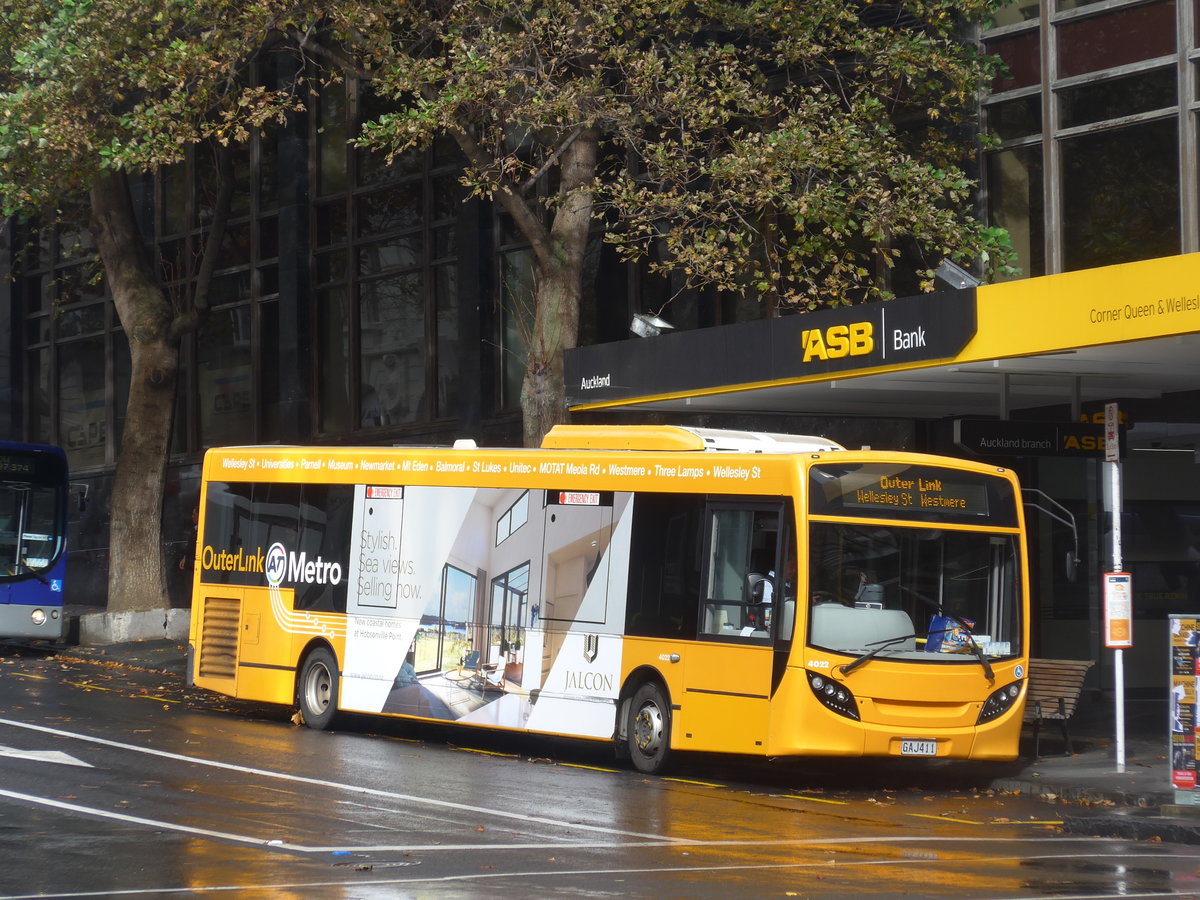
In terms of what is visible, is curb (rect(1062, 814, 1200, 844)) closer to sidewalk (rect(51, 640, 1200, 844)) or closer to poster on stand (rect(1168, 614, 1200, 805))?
sidewalk (rect(51, 640, 1200, 844))

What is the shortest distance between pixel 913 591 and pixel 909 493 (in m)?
0.81

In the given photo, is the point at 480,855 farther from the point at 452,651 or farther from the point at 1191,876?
the point at 452,651

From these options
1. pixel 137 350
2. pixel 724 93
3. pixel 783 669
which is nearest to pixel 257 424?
pixel 137 350

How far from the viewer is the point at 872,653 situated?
13.1 m

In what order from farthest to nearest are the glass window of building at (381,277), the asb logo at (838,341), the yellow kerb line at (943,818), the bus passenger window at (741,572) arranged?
the glass window of building at (381,277), the asb logo at (838,341), the bus passenger window at (741,572), the yellow kerb line at (943,818)

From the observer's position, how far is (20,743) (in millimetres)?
14773

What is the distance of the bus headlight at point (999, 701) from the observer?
13.6 m

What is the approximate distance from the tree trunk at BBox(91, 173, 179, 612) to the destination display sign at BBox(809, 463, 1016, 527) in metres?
16.1

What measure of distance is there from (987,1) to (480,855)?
13420mm

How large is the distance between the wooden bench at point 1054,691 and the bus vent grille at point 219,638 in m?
8.57

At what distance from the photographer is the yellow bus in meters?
13.2

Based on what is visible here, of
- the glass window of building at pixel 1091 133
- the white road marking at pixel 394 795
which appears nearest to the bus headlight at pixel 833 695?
the white road marking at pixel 394 795

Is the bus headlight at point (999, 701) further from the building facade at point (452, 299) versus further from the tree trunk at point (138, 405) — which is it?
the tree trunk at point (138, 405)

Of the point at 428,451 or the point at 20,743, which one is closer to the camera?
the point at 20,743
